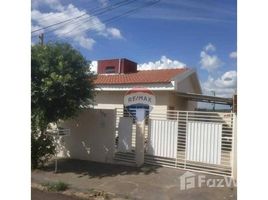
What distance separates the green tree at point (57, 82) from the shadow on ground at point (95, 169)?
1.11m

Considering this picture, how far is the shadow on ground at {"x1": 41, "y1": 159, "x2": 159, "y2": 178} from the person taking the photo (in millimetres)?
6938

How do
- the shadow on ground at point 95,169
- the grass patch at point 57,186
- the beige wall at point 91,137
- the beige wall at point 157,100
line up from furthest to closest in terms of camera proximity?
the beige wall at point 157,100 < the beige wall at point 91,137 < the shadow on ground at point 95,169 < the grass patch at point 57,186

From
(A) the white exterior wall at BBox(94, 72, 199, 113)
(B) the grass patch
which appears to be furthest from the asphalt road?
(A) the white exterior wall at BBox(94, 72, 199, 113)

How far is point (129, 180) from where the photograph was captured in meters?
6.43

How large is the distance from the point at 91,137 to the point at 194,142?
2630mm

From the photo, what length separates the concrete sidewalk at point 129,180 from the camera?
5598 millimetres

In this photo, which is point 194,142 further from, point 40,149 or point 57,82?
point 40,149

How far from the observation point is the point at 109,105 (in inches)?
420

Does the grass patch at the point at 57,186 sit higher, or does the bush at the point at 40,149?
the bush at the point at 40,149

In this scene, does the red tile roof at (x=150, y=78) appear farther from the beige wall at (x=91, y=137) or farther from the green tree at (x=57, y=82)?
the green tree at (x=57, y=82)

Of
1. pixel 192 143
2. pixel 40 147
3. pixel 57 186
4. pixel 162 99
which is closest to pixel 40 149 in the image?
pixel 40 147

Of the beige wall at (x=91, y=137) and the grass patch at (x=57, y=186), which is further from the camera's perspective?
the beige wall at (x=91, y=137)

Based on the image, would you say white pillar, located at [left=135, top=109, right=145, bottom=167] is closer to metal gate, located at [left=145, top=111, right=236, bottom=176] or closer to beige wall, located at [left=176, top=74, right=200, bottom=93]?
metal gate, located at [left=145, top=111, right=236, bottom=176]
